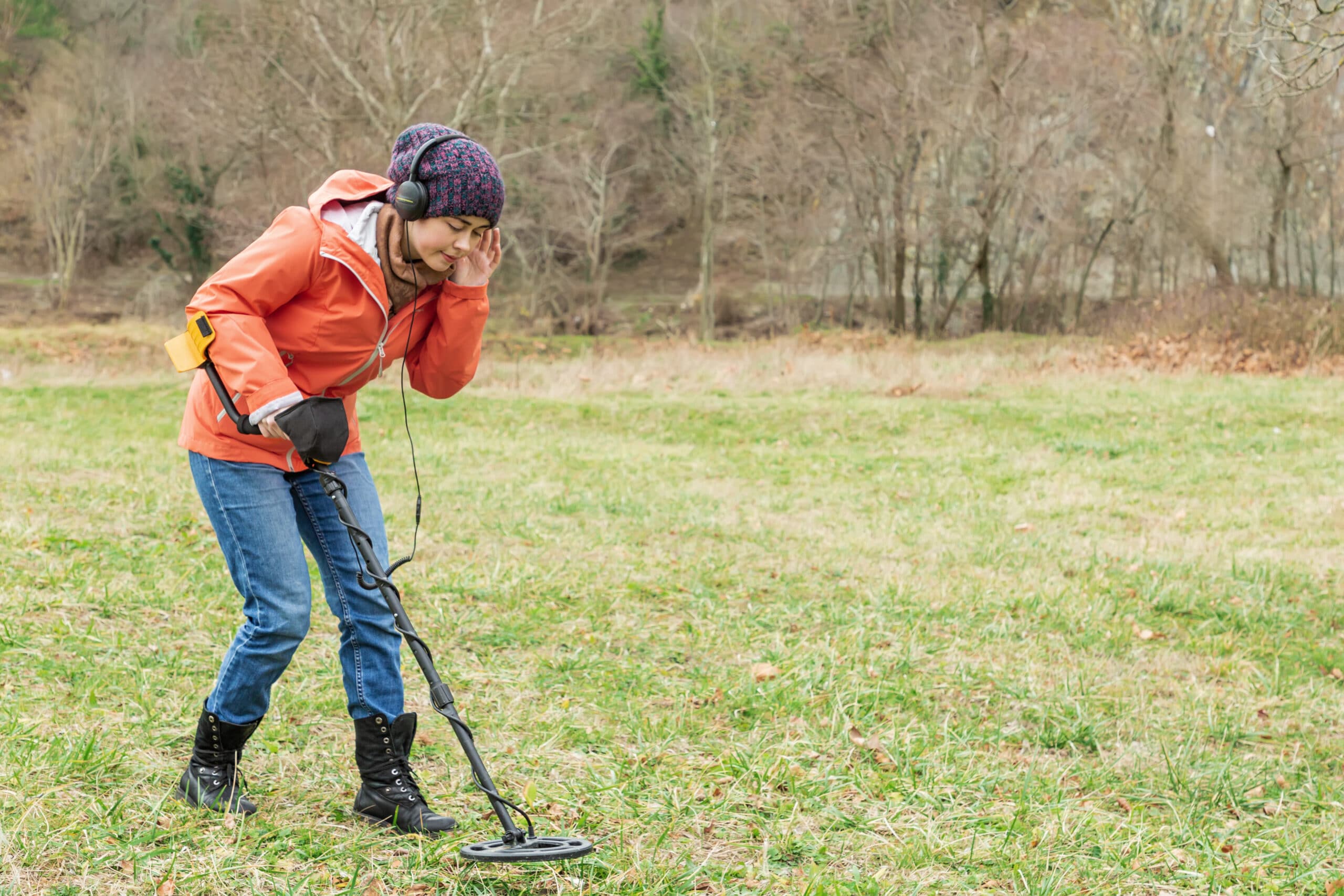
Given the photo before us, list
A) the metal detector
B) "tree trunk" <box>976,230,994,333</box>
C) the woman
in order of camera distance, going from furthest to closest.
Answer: "tree trunk" <box>976,230,994,333</box>
the woman
the metal detector

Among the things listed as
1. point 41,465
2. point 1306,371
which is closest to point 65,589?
point 41,465

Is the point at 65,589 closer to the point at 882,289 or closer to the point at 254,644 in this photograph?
the point at 254,644

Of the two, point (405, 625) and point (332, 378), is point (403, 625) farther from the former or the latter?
point (332, 378)

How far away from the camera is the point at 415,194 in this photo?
2.88 m

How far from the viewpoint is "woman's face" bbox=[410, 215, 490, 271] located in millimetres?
2951

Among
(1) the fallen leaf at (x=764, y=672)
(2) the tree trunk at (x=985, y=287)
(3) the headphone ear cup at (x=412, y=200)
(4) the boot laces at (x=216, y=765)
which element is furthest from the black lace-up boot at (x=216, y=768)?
(2) the tree trunk at (x=985, y=287)

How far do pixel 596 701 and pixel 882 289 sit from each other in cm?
2621

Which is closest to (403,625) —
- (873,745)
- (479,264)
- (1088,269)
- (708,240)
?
(479,264)

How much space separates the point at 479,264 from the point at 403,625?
103 cm

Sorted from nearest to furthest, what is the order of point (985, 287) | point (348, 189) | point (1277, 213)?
point (348, 189)
point (1277, 213)
point (985, 287)

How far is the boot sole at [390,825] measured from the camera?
3156mm

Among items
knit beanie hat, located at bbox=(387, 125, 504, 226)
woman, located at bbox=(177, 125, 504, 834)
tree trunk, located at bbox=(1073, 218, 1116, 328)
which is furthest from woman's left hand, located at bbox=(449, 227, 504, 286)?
tree trunk, located at bbox=(1073, 218, 1116, 328)

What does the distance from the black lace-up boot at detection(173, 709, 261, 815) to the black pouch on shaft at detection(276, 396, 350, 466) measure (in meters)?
0.88

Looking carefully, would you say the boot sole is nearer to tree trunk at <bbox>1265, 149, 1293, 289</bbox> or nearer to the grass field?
the grass field
